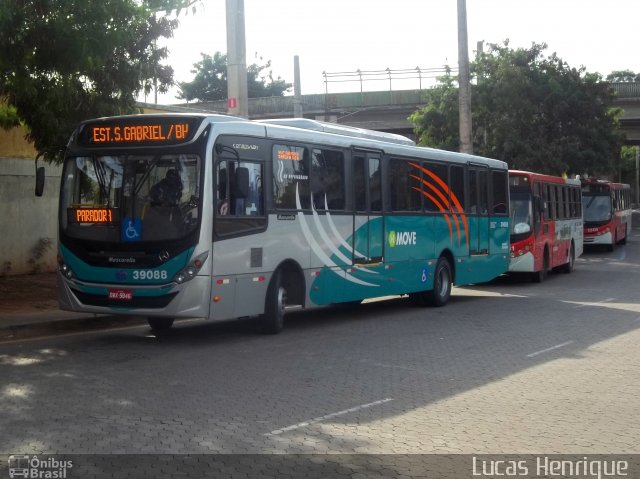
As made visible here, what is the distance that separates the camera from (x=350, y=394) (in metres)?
9.69

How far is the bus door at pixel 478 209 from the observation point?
69.2 feet

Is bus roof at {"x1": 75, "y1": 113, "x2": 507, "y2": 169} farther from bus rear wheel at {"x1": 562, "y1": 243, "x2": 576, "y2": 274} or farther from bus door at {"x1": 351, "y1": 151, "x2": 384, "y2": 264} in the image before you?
bus rear wheel at {"x1": 562, "y1": 243, "x2": 576, "y2": 274}

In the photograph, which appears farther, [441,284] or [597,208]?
[597,208]

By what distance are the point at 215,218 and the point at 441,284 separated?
7909 millimetres

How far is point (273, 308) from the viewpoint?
46.8 ft

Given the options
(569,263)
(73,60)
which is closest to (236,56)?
(73,60)

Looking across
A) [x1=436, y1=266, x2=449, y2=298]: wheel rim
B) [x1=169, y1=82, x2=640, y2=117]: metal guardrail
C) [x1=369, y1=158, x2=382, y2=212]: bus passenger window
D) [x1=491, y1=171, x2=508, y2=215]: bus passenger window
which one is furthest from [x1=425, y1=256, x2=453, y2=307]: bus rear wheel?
[x1=169, y1=82, x2=640, y2=117]: metal guardrail

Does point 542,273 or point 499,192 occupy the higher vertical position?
point 499,192

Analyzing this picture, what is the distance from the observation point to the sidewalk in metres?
14.3

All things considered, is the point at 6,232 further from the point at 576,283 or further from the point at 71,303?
the point at 576,283

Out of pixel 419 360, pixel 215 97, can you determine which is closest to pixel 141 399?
pixel 419 360

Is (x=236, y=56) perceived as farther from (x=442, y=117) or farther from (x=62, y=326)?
(x=442, y=117)

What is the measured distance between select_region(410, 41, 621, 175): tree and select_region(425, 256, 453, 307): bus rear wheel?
21.6m

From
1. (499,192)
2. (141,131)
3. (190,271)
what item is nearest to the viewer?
(190,271)
